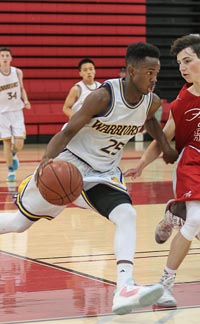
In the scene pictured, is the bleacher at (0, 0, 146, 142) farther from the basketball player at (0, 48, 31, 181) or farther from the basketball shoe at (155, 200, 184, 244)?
the basketball shoe at (155, 200, 184, 244)

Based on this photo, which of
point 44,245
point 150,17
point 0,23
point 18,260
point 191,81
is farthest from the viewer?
point 150,17

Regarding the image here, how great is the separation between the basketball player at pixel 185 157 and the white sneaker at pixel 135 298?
51 cm

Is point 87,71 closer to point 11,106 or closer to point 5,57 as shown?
point 5,57

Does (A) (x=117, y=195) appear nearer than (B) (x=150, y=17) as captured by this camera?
Yes

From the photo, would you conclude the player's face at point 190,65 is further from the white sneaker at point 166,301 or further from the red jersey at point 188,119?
the white sneaker at point 166,301

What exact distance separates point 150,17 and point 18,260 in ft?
45.4

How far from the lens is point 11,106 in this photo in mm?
11414

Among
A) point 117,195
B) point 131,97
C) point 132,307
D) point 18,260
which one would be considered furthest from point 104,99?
point 18,260

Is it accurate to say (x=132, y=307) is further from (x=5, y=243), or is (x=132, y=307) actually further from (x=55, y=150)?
(x=5, y=243)

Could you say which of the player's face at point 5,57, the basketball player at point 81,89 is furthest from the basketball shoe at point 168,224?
the player's face at point 5,57

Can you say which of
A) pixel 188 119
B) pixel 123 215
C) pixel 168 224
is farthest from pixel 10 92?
pixel 123 215

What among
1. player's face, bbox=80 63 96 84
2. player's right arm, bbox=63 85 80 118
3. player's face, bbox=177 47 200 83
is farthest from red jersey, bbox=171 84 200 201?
player's right arm, bbox=63 85 80 118

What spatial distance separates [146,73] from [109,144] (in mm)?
450

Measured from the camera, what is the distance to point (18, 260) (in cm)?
552
